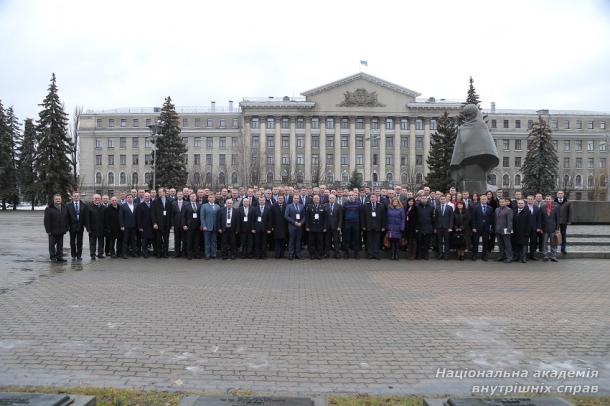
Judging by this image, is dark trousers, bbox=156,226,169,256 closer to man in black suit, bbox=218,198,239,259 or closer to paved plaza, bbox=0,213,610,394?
man in black suit, bbox=218,198,239,259

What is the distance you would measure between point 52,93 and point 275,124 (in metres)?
49.9

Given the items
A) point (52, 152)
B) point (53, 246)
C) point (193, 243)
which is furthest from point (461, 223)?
point (52, 152)

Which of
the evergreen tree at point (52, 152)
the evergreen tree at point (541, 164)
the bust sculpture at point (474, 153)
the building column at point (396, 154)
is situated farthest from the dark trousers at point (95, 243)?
the building column at point (396, 154)

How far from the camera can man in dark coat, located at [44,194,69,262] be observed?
13.4 meters

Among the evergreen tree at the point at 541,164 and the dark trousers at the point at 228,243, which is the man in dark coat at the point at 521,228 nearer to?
the dark trousers at the point at 228,243

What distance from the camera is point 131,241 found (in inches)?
595

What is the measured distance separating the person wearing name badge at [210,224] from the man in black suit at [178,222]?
2.04ft

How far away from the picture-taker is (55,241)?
13805mm

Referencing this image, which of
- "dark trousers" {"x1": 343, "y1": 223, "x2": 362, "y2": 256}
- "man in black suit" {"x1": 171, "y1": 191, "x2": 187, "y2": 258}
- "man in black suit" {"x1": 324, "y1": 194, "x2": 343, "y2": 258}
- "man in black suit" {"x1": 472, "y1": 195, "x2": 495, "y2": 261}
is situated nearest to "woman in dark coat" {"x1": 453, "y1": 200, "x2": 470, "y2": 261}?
"man in black suit" {"x1": 472, "y1": 195, "x2": 495, "y2": 261}

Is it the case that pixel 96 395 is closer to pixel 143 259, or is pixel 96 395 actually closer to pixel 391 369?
pixel 391 369

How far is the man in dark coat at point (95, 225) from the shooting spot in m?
14.1

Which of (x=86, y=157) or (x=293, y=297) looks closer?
(x=293, y=297)

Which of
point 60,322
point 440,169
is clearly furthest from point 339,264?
point 440,169

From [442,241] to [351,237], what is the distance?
2.64 metres
